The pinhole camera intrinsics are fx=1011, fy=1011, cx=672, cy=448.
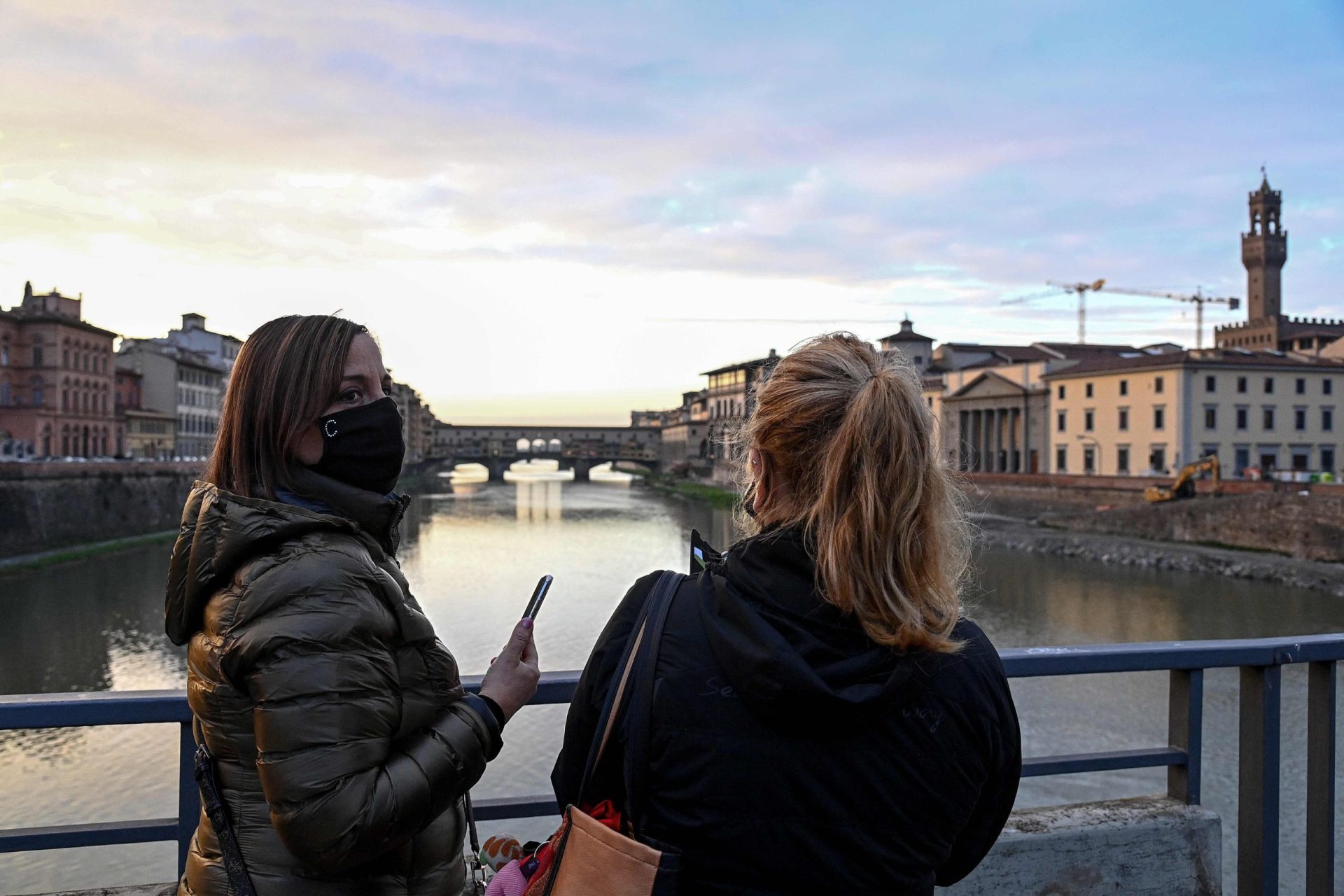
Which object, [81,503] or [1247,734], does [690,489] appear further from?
[1247,734]

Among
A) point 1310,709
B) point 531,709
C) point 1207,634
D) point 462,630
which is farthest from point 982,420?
point 1310,709

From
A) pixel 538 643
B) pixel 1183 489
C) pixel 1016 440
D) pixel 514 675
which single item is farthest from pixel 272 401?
pixel 1016 440

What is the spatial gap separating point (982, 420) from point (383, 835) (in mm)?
48744

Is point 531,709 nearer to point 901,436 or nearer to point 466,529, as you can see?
point 901,436

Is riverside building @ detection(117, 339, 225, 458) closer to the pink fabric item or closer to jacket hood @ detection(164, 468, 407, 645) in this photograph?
jacket hood @ detection(164, 468, 407, 645)

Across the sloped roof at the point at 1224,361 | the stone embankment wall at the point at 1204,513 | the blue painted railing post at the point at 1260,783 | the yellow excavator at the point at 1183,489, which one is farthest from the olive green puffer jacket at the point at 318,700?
the sloped roof at the point at 1224,361

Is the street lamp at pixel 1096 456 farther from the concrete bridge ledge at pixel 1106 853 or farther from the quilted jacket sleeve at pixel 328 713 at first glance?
the quilted jacket sleeve at pixel 328 713

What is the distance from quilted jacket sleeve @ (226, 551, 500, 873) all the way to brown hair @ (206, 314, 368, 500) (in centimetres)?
18

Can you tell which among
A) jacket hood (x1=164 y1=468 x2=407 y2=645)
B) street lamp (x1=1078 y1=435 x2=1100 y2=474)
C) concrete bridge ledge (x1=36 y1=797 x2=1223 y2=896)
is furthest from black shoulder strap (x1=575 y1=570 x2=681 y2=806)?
street lamp (x1=1078 y1=435 x2=1100 y2=474)

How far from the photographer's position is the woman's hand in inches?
52.5

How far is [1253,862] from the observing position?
2.25 meters

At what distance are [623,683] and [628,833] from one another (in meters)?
0.17

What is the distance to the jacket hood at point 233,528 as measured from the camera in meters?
1.19

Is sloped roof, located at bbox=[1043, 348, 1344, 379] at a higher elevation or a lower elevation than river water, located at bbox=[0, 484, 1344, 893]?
higher
